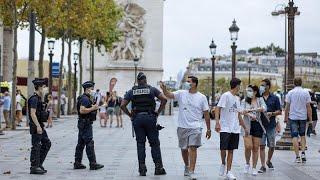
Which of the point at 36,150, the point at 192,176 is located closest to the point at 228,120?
the point at 192,176

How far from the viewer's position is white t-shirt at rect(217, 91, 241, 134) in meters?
13.7

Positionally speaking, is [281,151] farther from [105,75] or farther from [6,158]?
[105,75]

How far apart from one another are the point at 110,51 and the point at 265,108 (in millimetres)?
42485

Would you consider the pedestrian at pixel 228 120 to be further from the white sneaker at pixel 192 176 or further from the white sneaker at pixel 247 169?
the white sneaker at pixel 247 169

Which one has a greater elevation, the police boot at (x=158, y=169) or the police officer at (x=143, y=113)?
the police officer at (x=143, y=113)

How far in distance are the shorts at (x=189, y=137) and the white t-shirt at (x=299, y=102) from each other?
3595 millimetres

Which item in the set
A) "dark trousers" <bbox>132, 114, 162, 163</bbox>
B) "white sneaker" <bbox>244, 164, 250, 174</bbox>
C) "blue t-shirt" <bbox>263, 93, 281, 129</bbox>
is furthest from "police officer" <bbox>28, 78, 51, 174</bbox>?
"blue t-shirt" <bbox>263, 93, 281, 129</bbox>

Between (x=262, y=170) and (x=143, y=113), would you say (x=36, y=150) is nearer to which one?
(x=143, y=113)

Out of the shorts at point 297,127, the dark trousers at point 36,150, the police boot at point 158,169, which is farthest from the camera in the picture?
the shorts at point 297,127

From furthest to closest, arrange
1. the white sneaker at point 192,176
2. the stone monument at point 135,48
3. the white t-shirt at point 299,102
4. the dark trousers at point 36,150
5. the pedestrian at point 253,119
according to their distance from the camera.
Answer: the stone monument at point 135,48 → the white t-shirt at point 299,102 → the pedestrian at point 253,119 → the dark trousers at point 36,150 → the white sneaker at point 192,176

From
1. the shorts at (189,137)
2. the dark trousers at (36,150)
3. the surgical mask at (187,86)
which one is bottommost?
the dark trousers at (36,150)

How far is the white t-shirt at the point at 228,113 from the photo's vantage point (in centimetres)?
1366

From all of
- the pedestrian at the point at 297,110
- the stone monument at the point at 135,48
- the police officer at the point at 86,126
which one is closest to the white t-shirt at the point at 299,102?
the pedestrian at the point at 297,110

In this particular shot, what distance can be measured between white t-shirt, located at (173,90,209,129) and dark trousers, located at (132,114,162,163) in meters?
0.66
